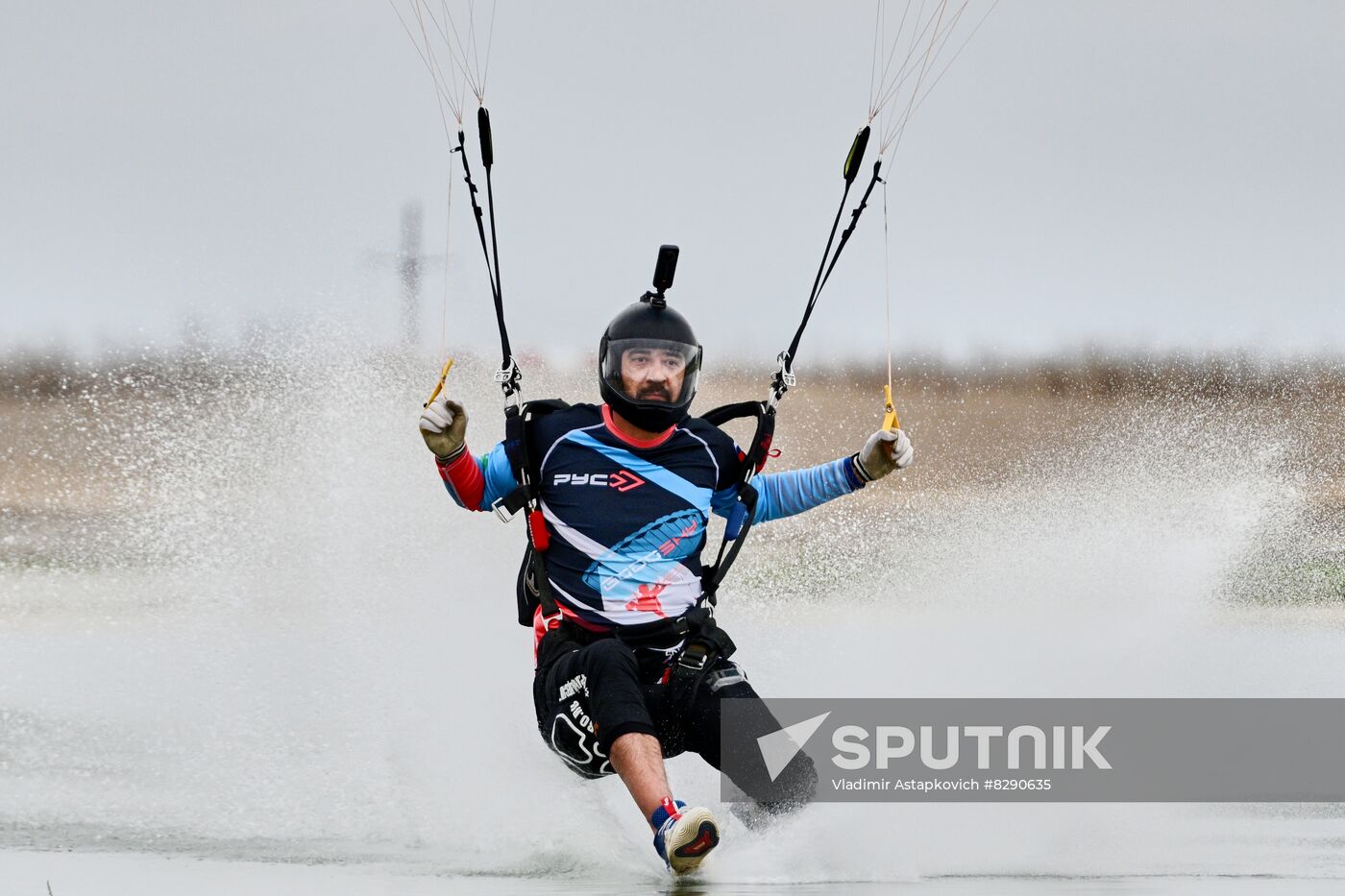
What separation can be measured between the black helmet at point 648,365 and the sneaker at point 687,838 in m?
1.66

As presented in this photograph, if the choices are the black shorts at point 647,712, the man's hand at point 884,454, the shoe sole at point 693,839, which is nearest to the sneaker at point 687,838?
the shoe sole at point 693,839

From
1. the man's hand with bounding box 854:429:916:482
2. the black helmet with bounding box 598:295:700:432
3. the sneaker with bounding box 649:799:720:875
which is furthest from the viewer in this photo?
the man's hand with bounding box 854:429:916:482

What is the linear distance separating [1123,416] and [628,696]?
14559mm

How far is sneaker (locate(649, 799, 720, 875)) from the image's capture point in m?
4.10

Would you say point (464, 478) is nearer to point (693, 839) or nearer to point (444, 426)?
point (444, 426)

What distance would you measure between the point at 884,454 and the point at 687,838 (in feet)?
6.42

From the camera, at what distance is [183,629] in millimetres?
8766

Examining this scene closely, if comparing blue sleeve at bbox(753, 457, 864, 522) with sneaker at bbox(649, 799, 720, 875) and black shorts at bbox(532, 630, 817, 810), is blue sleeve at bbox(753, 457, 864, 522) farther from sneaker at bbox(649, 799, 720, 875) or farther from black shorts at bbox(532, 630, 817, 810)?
sneaker at bbox(649, 799, 720, 875)

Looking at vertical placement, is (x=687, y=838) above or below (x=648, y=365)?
below

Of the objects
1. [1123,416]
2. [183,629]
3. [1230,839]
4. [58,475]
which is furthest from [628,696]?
[58,475]

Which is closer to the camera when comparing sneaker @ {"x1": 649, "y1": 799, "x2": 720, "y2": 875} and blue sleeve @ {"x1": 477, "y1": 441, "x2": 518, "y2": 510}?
sneaker @ {"x1": 649, "y1": 799, "x2": 720, "y2": 875}

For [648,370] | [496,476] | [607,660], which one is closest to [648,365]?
[648,370]
